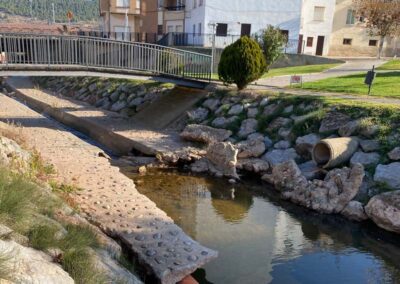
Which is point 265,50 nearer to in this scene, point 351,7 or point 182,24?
point 182,24

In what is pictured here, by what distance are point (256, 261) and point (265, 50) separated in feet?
43.4

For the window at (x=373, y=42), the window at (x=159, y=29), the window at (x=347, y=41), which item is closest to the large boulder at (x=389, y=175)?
the window at (x=347, y=41)

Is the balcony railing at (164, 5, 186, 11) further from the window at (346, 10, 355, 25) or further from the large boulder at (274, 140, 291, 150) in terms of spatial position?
the large boulder at (274, 140, 291, 150)

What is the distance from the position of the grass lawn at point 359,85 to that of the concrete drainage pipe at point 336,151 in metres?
4.77

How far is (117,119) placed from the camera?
19.3 metres

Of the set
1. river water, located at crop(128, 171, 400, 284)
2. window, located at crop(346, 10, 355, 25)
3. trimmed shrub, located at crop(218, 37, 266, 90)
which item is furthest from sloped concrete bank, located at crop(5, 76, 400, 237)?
window, located at crop(346, 10, 355, 25)

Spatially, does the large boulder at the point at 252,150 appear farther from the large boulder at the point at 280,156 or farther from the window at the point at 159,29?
the window at the point at 159,29

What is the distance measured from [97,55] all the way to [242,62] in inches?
213

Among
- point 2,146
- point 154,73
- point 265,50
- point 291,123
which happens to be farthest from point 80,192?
point 265,50

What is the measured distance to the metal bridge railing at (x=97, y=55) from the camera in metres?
14.2

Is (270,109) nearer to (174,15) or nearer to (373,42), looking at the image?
(174,15)

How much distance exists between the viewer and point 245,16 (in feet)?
115

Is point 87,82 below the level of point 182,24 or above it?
below

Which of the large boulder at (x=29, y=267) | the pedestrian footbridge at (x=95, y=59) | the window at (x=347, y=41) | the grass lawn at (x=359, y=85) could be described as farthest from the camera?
the window at (x=347, y=41)
